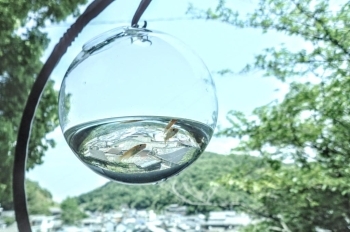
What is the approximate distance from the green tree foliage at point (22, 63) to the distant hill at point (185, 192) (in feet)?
0.56

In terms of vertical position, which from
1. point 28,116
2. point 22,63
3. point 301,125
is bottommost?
point 28,116

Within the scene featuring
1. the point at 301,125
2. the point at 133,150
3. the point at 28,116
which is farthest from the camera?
the point at 301,125

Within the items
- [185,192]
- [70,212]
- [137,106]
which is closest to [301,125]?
[185,192]

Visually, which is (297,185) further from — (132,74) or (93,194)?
(132,74)

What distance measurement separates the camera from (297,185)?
53.2 inches

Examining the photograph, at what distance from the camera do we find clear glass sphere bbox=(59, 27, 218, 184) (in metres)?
0.69

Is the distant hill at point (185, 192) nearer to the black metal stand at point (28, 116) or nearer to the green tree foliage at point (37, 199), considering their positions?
the green tree foliage at point (37, 199)

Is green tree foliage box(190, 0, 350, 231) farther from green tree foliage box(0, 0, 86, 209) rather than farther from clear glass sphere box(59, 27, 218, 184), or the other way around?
clear glass sphere box(59, 27, 218, 184)

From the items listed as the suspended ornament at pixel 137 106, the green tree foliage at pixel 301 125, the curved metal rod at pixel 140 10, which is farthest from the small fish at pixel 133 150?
the green tree foliage at pixel 301 125

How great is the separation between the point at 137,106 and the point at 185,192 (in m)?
0.66

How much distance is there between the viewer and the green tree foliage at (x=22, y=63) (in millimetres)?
1381

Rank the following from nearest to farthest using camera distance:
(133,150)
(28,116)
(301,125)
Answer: (133,150)
(28,116)
(301,125)

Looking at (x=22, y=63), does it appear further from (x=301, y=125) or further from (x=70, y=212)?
(x=301, y=125)

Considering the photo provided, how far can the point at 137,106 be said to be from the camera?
76 centimetres
